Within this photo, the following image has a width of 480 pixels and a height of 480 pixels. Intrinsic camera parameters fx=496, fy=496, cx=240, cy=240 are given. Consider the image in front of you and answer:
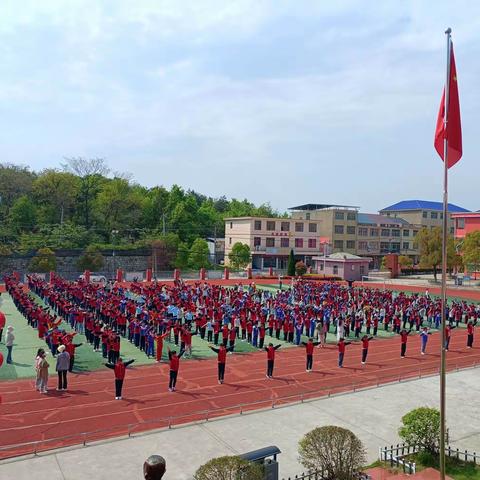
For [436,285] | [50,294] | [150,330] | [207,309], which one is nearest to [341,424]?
[150,330]

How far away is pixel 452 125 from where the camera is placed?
27.3 ft

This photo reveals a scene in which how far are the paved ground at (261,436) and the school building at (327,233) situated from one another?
4441cm

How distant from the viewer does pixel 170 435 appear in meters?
10.8

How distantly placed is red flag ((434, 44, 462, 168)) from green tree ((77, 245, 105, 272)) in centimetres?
4590

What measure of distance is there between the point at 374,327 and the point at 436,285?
31.8 metres

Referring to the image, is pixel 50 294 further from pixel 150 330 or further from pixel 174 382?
pixel 174 382

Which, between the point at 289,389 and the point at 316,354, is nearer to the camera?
the point at 289,389

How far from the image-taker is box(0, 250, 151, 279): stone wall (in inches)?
1950

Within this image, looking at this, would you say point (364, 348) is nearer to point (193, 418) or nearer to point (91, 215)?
point (193, 418)

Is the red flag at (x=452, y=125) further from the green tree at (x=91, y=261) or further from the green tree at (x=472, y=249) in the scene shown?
the green tree at (x=472, y=249)

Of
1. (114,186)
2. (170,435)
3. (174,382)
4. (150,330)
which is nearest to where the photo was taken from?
(170,435)

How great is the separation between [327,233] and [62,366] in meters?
63.7

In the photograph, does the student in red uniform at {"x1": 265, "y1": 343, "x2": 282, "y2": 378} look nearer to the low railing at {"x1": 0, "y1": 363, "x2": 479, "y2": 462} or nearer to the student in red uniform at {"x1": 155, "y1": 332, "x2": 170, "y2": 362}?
the low railing at {"x1": 0, "y1": 363, "x2": 479, "y2": 462}

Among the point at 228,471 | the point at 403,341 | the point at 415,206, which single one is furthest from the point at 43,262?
the point at 415,206
